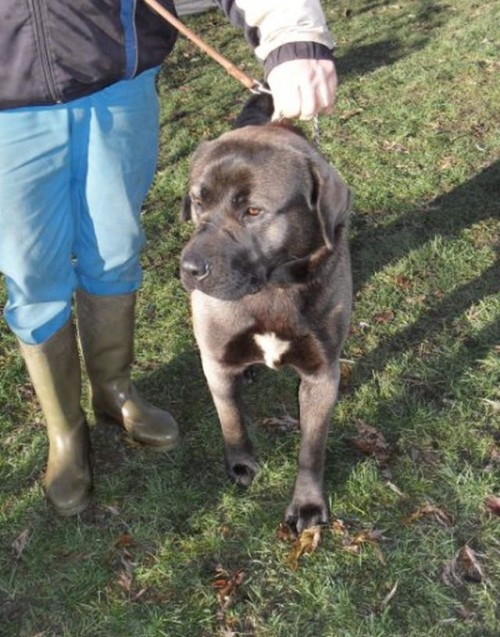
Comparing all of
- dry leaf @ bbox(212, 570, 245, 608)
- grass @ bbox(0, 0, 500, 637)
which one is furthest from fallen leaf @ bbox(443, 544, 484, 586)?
dry leaf @ bbox(212, 570, 245, 608)

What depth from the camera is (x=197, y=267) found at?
7.88 ft

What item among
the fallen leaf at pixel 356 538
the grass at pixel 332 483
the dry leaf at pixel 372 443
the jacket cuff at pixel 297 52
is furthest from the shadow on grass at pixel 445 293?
the jacket cuff at pixel 297 52

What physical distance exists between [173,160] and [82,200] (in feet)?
11.2

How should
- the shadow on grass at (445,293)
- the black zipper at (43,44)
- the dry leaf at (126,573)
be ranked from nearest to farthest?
the black zipper at (43,44), the dry leaf at (126,573), the shadow on grass at (445,293)

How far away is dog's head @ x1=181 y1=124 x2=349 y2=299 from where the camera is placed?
2.40 meters

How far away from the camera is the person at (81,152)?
2291 mm

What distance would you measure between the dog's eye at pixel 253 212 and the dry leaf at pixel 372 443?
4.44 ft

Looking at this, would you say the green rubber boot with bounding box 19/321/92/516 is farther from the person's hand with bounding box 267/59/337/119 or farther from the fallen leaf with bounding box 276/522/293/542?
the person's hand with bounding box 267/59/337/119

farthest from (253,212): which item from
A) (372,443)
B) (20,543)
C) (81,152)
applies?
(20,543)

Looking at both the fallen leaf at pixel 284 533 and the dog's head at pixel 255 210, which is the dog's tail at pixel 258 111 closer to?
the dog's head at pixel 255 210

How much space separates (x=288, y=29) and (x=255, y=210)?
56 cm

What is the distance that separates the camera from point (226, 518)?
3.05 m

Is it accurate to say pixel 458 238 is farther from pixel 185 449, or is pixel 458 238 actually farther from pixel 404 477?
pixel 185 449

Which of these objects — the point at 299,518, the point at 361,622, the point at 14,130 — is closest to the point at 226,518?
the point at 299,518
